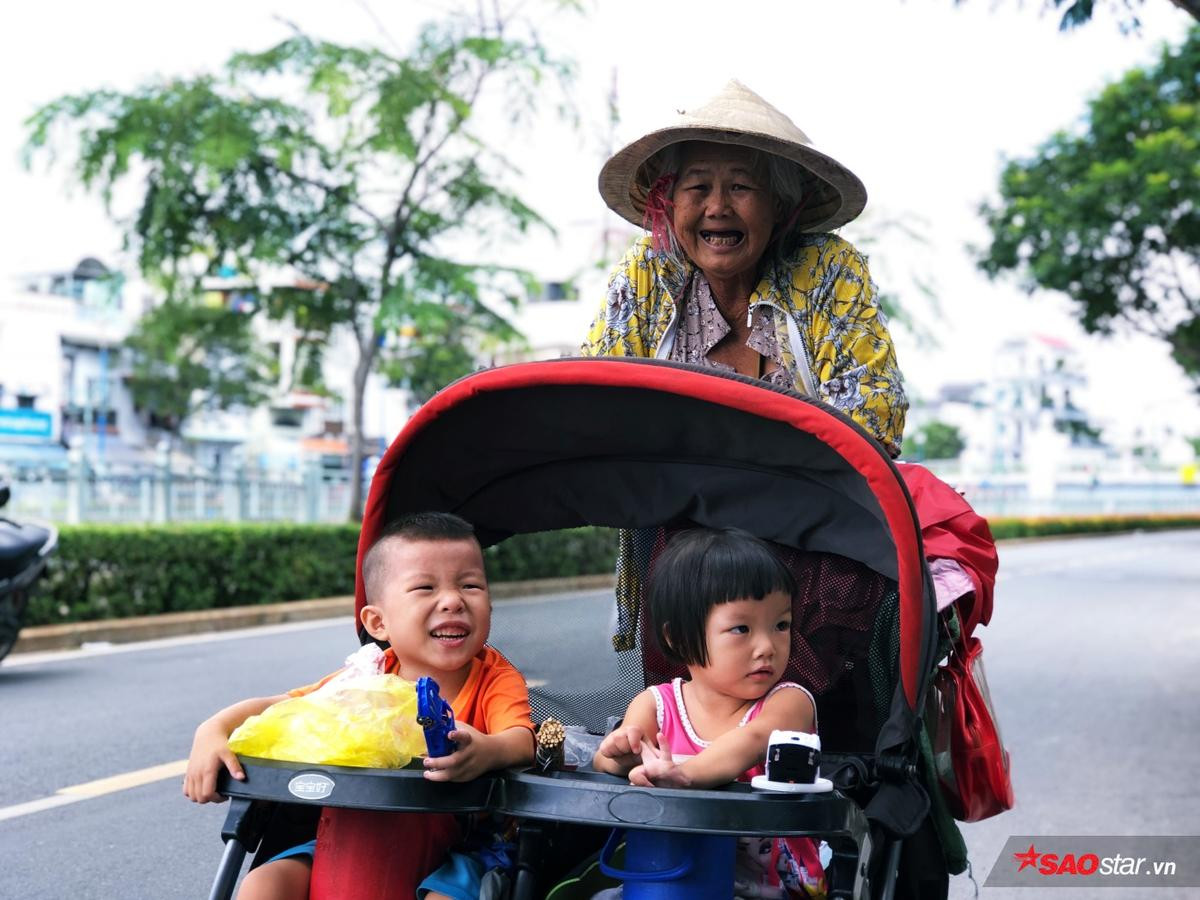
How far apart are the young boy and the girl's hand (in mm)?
209

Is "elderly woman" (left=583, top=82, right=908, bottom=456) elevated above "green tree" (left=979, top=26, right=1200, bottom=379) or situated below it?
below

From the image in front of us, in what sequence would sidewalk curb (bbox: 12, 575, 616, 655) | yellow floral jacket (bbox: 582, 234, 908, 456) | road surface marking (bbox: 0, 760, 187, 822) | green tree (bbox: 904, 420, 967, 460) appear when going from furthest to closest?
1. green tree (bbox: 904, 420, 967, 460)
2. sidewalk curb (bbox: 12, 575, 616, 655)
3. road surface marking (bbox: 0, 760, 187, 822)
4. yellow floral jacket (bbox: 582, 234, 908, 456)

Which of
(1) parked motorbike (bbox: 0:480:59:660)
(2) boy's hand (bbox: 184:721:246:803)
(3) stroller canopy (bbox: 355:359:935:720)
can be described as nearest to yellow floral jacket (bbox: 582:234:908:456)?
(3) stroller canopy (bbox: 355:359:935:720)

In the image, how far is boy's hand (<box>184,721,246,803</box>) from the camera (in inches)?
83.1

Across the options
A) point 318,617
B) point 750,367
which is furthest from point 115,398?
point 750,367

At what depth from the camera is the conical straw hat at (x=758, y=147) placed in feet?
9.75

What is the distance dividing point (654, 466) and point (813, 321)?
1.66 feet

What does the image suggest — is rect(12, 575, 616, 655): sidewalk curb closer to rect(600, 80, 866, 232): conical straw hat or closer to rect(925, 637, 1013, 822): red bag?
Answer: rect(600, 80, 866, 232): conical straw hat

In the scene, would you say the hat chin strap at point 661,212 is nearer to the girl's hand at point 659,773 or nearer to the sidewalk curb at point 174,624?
the girl's hand at point 659,773

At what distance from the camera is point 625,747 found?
2.31 metres

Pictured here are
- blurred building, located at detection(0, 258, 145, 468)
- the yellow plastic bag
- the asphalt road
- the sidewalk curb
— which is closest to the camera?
the yellow plastic bag

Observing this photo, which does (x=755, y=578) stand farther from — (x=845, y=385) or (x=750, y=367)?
(x=750, y=367)

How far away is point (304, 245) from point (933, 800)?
11.5 meters

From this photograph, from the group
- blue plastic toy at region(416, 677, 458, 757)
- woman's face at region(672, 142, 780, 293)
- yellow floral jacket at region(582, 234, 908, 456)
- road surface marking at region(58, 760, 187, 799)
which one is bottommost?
road surface marking at region(58, 760, 187, 799)
